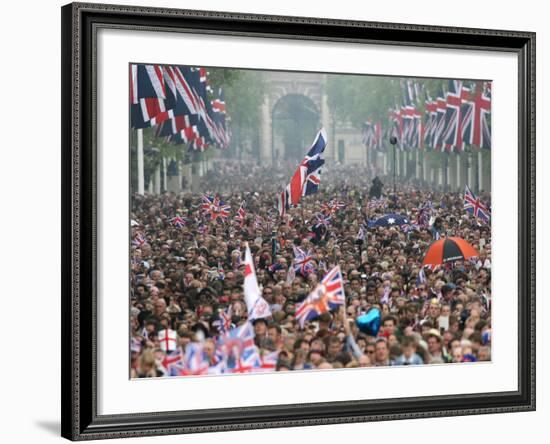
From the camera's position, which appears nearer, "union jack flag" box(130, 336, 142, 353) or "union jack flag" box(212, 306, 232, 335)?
"union jack flag" box(130, 336, 142, 353)

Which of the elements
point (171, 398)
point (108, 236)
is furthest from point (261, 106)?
point (171, 398)

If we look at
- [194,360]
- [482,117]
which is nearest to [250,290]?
[194,360]

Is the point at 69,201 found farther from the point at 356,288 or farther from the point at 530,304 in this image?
the point at 530,304

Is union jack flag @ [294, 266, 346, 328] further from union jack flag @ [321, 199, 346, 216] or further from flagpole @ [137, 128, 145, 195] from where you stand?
flagpole @ [137, 128, 145, 195]

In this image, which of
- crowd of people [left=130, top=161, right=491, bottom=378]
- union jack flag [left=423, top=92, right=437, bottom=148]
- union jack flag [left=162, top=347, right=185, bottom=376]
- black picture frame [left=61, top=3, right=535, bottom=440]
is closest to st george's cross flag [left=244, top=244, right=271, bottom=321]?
crowd of people [left=130, top=161, right=491, bottom=378]

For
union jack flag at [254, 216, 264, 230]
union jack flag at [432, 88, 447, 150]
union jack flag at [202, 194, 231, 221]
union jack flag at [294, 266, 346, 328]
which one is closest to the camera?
union jack flag at [202, 194, 231, 221]

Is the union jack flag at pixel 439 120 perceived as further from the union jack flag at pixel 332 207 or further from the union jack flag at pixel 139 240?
the union jack flag at pixel 139 240
